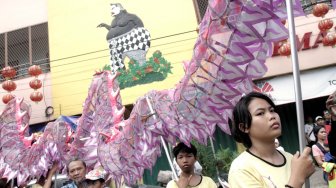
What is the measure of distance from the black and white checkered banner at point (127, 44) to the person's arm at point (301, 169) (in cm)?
894

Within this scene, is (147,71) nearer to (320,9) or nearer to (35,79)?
(35,79)

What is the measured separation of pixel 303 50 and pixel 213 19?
747 cm

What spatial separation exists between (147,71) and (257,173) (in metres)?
8.64

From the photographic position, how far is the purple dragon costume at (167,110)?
87.0 inches

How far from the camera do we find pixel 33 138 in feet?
16.9

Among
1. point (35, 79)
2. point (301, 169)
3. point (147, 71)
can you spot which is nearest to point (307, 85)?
point (147, 71)

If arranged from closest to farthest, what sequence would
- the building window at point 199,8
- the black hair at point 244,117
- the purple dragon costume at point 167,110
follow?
1. the black hair at point 244,117
2. the purple dragon costume at point 167,110
3. the building window at point 199,8

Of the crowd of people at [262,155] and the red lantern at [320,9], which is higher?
the red lantern at [320,9]

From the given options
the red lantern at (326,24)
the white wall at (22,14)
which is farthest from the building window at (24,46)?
the red lantern at (326,24)

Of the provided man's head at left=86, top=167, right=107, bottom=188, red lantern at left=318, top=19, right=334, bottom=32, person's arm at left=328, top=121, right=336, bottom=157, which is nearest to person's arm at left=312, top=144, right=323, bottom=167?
person's arm at left=328, top=121, right=336, bottom=157

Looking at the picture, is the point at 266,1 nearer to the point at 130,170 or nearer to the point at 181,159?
the point at 181,159

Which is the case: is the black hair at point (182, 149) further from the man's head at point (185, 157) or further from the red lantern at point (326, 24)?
the red lantern at point (326, 24)

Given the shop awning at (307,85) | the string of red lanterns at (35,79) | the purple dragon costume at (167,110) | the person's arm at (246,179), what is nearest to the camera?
the person's arm at (246,179)

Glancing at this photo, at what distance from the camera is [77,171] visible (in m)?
4.00
